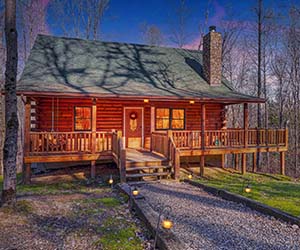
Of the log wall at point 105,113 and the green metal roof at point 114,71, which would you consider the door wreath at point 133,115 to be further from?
the green metal roof at point 114,71

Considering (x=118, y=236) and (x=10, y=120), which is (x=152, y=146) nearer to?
(x=10, y=120)

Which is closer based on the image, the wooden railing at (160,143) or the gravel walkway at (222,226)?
the gravel walkway at (222,226)

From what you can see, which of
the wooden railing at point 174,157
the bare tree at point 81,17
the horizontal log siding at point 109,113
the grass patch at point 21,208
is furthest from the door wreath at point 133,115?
the bare tree at point 81,17

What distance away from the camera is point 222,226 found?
4777mm

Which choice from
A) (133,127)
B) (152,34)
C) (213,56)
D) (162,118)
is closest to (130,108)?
(133,127)

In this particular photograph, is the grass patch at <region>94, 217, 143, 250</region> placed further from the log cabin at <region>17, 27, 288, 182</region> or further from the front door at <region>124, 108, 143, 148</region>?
the front door at <region>124, 108, 143, 148</region>

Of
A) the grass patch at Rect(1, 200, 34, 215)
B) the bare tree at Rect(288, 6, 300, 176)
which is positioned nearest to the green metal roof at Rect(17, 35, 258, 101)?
the grass patch at Rect(1, 200, 34, 215)

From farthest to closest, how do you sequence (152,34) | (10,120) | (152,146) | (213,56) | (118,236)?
1. (152,34)
2. (213,56)
3. (152,146)
4. (10,120)
5. (118,236)

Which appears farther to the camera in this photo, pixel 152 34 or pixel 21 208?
pixel 152 34

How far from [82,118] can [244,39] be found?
19.1 m

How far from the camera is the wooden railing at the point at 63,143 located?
31.2ft

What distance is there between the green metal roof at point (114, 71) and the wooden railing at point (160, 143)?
5.92 ft

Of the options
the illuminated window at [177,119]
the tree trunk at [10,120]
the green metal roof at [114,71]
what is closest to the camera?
the tree trunk at [10,120]

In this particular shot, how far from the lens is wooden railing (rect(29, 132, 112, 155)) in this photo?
9.50 meters
